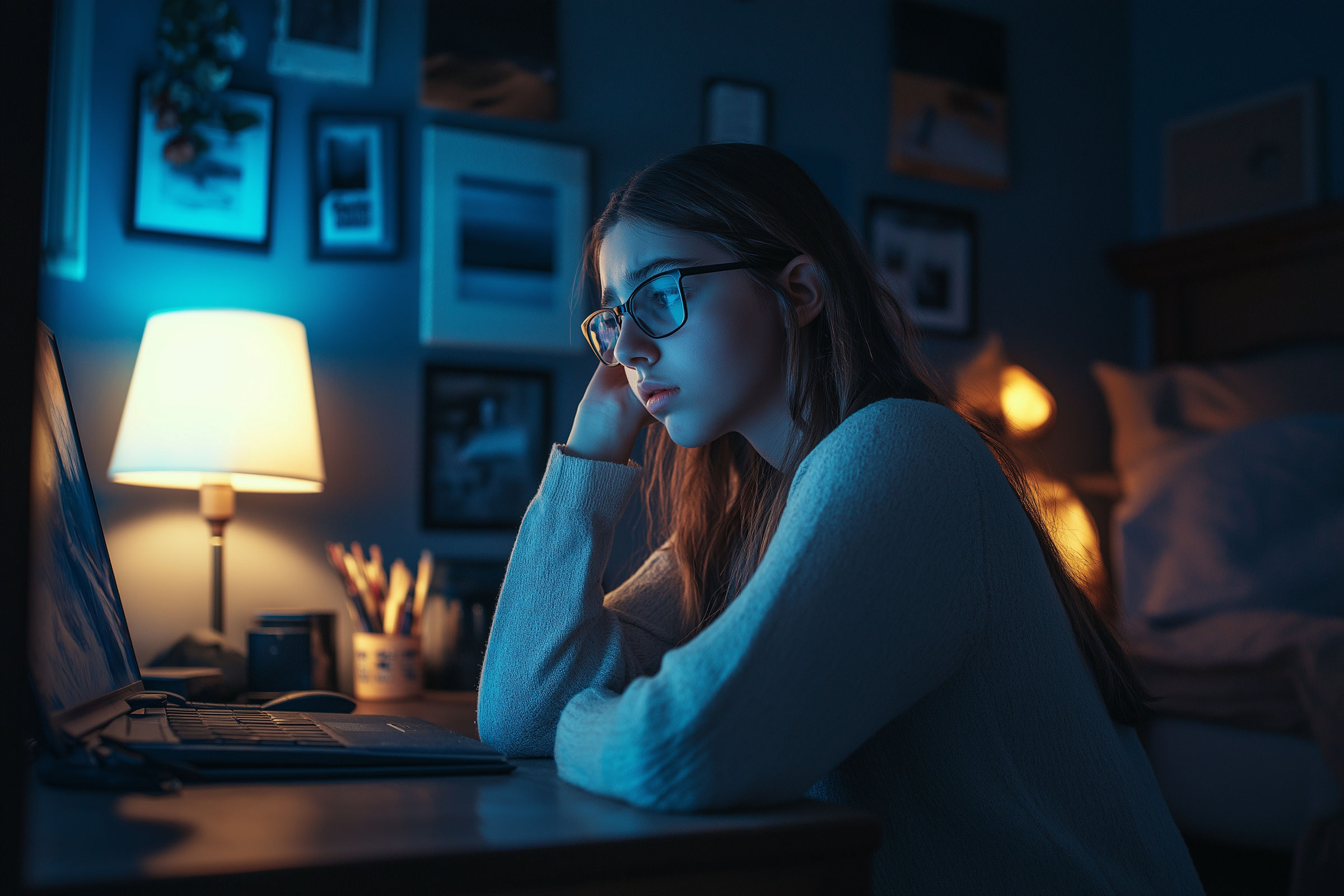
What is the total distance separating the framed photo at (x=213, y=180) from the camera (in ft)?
5.88

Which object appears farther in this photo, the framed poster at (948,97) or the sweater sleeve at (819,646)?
the framed poster at (948,97)

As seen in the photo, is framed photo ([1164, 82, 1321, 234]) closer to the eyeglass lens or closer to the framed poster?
the framed poster

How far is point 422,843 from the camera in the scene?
44 cm

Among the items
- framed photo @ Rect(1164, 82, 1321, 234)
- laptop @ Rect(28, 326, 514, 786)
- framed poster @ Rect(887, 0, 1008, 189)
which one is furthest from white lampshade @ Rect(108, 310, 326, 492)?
framed photo @ Rect(1164, 82, 1321, 234)

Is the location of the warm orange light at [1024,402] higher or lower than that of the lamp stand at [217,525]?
higher

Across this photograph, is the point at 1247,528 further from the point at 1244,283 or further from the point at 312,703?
the point at 312,703

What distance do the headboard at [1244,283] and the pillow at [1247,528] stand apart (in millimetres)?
495

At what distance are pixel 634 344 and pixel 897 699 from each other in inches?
18.6

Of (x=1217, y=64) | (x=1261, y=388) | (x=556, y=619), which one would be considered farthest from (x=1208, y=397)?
(x=556, y=619)

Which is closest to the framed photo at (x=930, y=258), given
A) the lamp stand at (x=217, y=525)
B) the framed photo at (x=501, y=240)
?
the framed photo at (x=501, y=240)

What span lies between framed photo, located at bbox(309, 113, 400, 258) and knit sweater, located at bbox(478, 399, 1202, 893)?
4.18ft

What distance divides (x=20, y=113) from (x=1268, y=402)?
2.59 m

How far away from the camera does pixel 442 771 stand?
63 centimetres

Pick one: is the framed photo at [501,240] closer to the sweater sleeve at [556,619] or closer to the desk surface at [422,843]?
the sweater sleeve at [556,619]
